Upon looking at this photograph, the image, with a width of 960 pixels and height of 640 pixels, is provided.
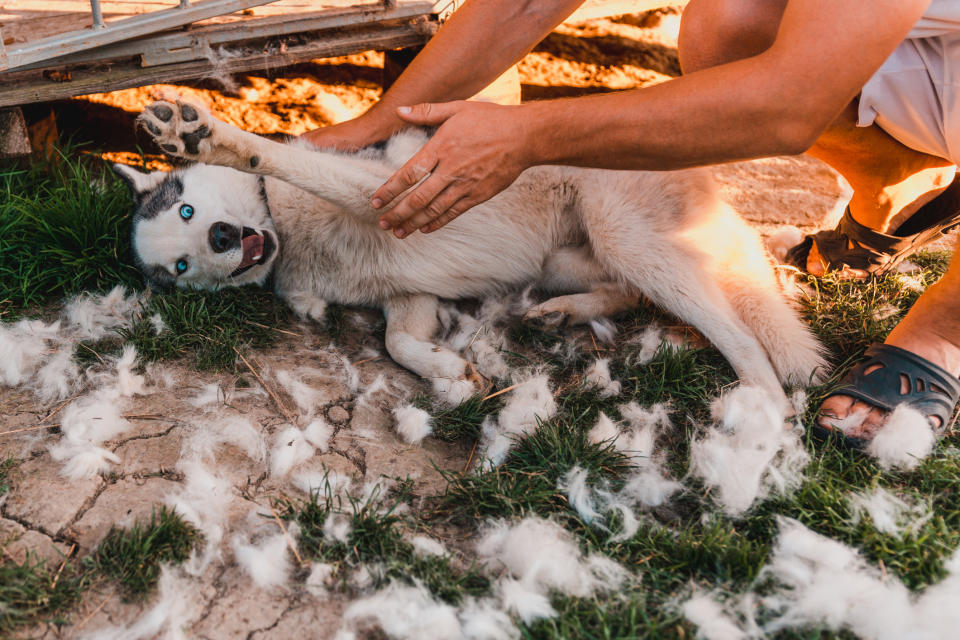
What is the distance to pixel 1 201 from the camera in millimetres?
2824

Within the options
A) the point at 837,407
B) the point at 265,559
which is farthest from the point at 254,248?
the point at 837,407

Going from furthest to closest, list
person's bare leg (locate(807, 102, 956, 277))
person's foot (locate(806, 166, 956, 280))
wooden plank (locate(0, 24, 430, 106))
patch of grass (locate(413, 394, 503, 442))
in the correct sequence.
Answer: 1. wooden plank (locate(0, 24, 430, 106))
2. person's foot (locate(806, 166, 956, 280))
3. person's bare leg (locate(807, 102, 956, 277))
4. patch of grass (locate(413, 394, 503, 442))

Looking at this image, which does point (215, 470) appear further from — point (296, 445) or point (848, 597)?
point (848, 597)

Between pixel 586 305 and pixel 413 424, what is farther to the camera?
pixel 586 305

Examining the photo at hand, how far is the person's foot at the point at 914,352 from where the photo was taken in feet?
6.60

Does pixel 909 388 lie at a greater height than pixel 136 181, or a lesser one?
lesser

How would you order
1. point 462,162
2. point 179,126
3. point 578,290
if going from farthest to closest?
point 578,290, point 179,126, point 462,162

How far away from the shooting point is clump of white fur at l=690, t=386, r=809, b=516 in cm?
176

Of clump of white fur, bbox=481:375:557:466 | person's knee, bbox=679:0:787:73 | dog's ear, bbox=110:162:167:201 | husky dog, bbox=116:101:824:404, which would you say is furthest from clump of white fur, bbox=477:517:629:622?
dog's ear, bbox=110:162:167:201

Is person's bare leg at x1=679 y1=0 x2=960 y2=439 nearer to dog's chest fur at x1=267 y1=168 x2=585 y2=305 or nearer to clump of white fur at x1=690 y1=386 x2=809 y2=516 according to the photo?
clump of white fur at x1=690 y1=386 x2=809 y2=516

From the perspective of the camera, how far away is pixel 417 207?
189 centimetres

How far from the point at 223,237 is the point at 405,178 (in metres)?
0.93

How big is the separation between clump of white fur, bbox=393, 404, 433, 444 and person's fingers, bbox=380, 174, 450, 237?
0.54 metres

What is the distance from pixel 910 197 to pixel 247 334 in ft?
8.19
